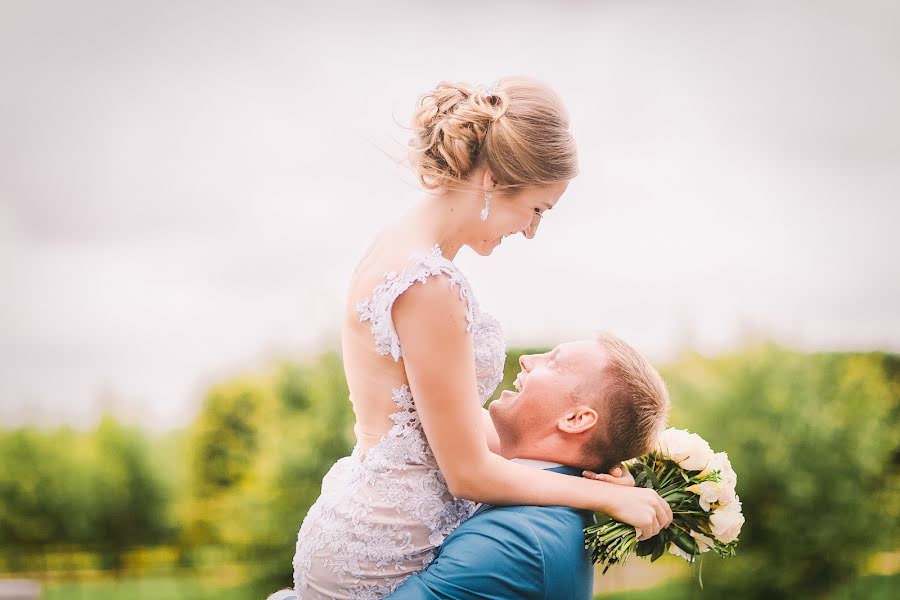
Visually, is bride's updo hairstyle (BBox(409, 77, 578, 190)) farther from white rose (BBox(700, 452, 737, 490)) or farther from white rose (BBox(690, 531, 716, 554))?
white rose (BBox(690, 531, 716, 554))

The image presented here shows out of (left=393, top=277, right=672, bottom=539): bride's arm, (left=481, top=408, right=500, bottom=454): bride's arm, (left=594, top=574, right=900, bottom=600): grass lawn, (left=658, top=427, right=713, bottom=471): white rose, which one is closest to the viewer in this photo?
(left=393, top=277, right=672, bottom=539): bride's arm

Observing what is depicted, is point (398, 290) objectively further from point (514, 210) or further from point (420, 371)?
point (514, 210)

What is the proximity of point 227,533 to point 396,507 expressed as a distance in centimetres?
741

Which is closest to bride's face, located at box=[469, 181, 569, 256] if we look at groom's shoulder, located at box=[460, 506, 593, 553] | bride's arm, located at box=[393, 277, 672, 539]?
bride's arm, located at box=[393, 277, 672, 539]

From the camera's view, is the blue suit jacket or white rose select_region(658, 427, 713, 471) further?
white rose select_region(658, 427, 713, 471)

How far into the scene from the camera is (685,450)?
2832 millimetres

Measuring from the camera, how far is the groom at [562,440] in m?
2.45

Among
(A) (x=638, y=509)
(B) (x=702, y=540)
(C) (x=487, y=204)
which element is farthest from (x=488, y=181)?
(B) (x=702, y=540)

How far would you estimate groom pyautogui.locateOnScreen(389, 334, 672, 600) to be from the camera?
8.04 feet

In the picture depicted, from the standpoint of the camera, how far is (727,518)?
2.72 meters

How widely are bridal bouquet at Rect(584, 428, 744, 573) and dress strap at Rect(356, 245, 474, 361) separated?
0.85m

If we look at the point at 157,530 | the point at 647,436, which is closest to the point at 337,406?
the point at 157,530

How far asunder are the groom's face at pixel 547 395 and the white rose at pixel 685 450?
1.14 ft

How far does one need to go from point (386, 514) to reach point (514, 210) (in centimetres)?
91
